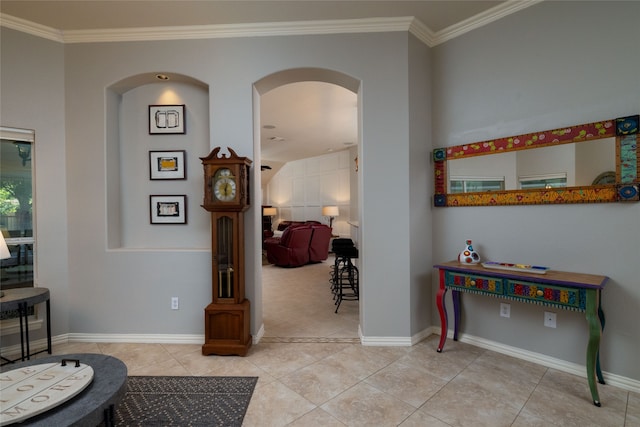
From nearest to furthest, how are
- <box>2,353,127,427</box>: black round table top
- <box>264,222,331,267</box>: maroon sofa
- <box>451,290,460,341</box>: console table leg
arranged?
<box>2,353,127,427</box>: black round table top < <box>451,290,460,341</box>: console table leg < <box>264,222,331,267</box>: maroon sofa

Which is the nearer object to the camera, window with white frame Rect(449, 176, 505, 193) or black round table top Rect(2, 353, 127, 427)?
black round table top Rect(2, 353, 127, 427)

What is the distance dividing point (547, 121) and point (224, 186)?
268 centimetres

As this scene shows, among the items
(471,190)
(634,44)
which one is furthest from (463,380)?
(634,44)

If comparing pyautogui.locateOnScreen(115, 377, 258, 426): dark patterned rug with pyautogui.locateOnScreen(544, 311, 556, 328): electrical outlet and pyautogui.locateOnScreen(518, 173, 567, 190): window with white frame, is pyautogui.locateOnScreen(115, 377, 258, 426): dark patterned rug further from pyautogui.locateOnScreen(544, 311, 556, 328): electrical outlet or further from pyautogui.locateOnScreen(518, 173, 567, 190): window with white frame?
pyautogui.locateOnScreen(518, 173, 567, 190): window with white frame

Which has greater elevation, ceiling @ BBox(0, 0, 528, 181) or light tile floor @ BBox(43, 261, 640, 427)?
ceiling @ BBox(0, 0, 528, 181)

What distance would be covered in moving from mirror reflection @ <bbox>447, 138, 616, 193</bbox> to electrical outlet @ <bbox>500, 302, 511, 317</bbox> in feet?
3.30

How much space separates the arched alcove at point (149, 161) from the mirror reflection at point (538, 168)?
2.53 meters

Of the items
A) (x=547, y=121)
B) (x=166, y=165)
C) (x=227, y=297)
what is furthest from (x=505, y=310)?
(x=166, y=165)

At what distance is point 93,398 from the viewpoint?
1336mm

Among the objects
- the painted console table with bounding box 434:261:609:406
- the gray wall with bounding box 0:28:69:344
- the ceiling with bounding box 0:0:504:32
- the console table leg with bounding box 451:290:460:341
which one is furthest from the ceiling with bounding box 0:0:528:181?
the console table leg with bounding box 451:290:460:341

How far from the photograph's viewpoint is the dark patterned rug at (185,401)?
1.71 metres

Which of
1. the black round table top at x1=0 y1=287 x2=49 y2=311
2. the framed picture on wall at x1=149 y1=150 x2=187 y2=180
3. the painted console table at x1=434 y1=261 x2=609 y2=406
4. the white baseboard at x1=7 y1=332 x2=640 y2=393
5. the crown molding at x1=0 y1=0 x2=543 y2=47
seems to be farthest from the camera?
the framed picture on wall at x1=149 y1=150 x2=187 y2=180

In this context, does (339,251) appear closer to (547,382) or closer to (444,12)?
(547,382)

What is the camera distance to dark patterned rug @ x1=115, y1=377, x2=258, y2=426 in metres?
1.71
